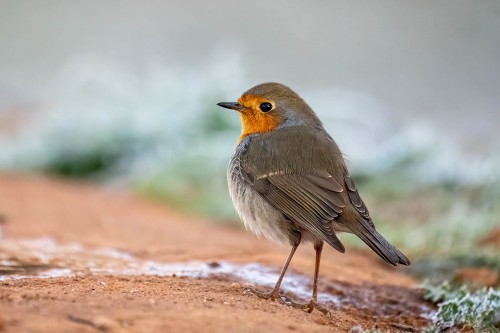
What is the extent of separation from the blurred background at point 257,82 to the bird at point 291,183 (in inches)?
90.0

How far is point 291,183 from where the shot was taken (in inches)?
244

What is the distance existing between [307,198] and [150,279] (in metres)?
1.09

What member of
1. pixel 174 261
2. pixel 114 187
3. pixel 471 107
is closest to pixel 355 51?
pixel 471 107

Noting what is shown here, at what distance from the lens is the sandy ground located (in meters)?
4.48

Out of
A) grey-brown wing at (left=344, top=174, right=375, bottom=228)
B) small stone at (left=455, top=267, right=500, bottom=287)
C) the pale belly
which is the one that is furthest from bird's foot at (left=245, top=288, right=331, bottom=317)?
small stone at (left=455, top=267, right=500, bottom=287)

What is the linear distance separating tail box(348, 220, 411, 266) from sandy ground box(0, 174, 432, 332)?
0.44 metres

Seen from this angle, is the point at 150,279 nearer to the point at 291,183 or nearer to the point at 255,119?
the point at 291,183

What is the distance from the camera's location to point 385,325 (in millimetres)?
5930

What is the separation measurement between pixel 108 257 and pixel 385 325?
2.39 meters

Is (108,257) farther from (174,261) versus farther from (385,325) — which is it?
(385,325)

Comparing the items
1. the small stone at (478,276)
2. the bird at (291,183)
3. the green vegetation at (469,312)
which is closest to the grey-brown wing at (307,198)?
the bird at (291,183)

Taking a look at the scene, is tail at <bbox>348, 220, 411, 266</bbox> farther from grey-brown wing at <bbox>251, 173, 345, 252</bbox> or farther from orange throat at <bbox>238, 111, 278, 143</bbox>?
orange throat at <bbox>238, 111, 278, 143</bbox>

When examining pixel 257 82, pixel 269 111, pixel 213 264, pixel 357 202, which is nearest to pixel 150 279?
pixel 213 264

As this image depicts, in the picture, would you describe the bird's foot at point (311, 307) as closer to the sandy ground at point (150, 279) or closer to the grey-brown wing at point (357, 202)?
the sandy ground at point (150, 279)
